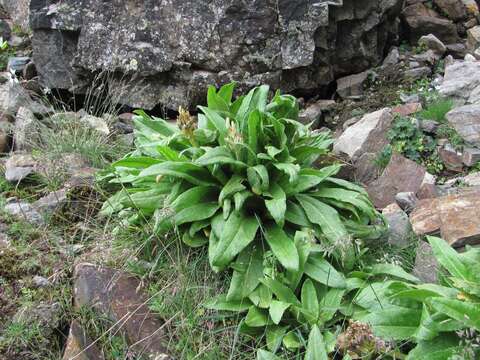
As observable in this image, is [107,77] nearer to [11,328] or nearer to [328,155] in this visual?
[328,155]

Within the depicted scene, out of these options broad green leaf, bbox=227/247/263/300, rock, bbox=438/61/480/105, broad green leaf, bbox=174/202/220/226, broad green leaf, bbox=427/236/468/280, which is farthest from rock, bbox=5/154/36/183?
rock, bbox=438/61/480/105

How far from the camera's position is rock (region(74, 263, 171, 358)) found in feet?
12.0

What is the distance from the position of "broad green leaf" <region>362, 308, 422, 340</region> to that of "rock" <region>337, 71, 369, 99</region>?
4.56m

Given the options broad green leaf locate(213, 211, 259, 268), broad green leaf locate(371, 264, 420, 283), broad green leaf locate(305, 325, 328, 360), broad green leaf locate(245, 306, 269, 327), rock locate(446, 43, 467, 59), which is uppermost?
broad green leaf locate(213, 211, 259, 268)

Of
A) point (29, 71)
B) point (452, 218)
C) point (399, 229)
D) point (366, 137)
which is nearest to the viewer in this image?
point (452, 218)

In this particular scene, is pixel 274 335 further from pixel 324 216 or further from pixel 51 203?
pixel 51 203

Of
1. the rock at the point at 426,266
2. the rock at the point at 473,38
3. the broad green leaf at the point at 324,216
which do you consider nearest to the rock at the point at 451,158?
the rock at the point at 426,266

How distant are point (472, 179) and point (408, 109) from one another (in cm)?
132

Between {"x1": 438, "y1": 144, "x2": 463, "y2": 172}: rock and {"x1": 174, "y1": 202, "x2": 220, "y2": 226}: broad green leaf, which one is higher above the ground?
{"x1": 174, "y1": 202, "x2": 220, "y2": 226}: broad green leaf

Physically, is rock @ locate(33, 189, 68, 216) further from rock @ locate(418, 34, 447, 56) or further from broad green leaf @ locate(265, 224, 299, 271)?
rock @ locate(418, 34, 447, 56)

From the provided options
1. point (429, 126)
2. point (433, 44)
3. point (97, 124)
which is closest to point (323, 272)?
point (429, 126)

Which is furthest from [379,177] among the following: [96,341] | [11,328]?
[11,328]

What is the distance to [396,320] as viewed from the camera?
3.24m

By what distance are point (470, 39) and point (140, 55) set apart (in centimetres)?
473
